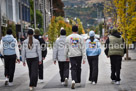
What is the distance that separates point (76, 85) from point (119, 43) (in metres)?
2.06

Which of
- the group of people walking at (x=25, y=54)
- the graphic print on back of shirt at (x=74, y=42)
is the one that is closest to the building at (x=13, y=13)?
the group of people walking at (x=25, y=54)

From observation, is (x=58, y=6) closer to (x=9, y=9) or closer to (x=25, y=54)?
(x=9, y=9)

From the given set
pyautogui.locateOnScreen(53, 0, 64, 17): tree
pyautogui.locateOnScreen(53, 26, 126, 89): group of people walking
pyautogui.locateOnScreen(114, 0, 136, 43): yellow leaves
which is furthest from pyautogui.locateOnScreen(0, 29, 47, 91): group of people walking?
pyautogui.locateOnScreen(53, 0, 64, 17): tree

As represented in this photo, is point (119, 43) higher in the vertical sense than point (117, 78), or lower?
higher

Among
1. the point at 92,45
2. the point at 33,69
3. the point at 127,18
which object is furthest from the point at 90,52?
the point at 127,18

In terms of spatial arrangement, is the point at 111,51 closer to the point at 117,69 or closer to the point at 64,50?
the point at 117,69

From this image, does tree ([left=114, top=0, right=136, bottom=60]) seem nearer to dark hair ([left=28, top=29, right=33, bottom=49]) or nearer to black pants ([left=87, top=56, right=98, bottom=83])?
black pants ([left=87, top=56, right=98, bottom=83])

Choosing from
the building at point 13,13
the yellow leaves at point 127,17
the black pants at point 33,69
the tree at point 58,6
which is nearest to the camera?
the black pants at point 33,69

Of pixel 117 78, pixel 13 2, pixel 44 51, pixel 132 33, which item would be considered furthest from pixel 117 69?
pixel 13 2

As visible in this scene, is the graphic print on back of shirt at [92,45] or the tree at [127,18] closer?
the graphic print on back of shirt at [92,45]

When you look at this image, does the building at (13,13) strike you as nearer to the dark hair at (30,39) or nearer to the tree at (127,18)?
the tree at (127,18)

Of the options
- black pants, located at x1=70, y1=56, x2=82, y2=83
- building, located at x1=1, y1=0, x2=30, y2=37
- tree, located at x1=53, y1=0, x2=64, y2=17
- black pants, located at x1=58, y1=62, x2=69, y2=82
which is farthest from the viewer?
tree, located at x1=53, y1=0, x2=64, y2=17

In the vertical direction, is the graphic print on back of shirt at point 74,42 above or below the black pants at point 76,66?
above

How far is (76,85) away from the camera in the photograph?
35.6 ft
